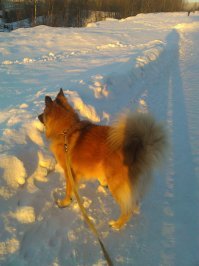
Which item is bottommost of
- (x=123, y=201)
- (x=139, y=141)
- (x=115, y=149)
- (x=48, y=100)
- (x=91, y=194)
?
(x=91, y=194)

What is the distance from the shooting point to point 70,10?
33.9 metres

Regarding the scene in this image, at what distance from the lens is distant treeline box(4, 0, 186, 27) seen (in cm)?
2960

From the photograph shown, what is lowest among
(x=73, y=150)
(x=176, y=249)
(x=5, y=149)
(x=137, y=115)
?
(x=176, y=249)

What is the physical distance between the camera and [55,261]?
8.35 feet

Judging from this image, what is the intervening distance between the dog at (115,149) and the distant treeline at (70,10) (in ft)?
82.0

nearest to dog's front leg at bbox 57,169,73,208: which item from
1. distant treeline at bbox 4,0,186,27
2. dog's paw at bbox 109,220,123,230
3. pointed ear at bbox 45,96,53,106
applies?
dog's paw at bbox 109,220,123,230

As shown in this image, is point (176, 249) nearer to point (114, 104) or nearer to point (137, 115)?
point (137, 115)

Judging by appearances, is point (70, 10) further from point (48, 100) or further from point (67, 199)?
point (67, 199)

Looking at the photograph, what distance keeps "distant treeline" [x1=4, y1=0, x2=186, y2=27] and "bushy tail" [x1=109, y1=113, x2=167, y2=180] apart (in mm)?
25548

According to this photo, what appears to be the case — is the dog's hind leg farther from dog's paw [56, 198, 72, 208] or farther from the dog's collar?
the dog's collar

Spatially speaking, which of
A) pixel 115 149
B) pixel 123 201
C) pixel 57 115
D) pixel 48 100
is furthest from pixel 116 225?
pixel 48 100

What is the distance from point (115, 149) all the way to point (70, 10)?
34.7 m

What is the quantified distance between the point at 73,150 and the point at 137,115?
2.75 ft

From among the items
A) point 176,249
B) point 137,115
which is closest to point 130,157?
point 137,115
